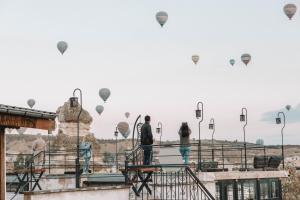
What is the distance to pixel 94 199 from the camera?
77.3 ft

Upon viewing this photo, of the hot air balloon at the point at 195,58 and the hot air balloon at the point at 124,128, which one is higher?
the hot air balloon at the point at 195,58

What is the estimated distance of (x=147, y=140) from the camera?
2733 cm

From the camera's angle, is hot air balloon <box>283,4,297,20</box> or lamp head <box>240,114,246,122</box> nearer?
lamp head <box>240,114,246,122</box>

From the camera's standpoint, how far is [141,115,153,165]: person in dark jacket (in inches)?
1061

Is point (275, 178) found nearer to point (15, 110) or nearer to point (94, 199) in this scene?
point (94, 199)

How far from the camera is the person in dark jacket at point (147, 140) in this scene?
88.4 feet

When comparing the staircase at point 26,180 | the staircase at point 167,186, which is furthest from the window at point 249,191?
the staircase at point 26,180

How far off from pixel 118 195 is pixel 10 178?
13.4 m

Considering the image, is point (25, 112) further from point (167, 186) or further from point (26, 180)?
point (26, 180)

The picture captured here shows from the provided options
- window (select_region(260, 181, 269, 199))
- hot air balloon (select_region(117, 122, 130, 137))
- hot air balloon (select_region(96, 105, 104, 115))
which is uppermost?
hot air balloon (select_region(96, 105, 104, 115))

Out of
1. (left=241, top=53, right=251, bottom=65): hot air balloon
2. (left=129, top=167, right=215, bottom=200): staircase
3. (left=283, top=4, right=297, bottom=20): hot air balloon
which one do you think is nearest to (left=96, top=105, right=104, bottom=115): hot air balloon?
(left=241, top=53, right=251, bottom=65): hot air balloon

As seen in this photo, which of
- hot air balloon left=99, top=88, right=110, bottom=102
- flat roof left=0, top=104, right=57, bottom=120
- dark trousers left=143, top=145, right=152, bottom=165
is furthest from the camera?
hot air balloon left=99, top=88, right=110, bottom=102

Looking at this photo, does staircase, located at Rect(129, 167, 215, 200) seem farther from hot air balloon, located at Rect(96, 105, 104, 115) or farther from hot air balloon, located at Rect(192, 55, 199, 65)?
hot air balloon, located at Rect(96, 105, 104, 115)

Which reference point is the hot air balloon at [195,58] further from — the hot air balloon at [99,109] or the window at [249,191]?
the window at [249,191]
